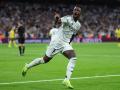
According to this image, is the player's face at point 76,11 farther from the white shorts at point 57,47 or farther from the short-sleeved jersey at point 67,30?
the white shorts at point 57,47

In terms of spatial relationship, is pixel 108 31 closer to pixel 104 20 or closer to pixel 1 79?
pixel 104 20

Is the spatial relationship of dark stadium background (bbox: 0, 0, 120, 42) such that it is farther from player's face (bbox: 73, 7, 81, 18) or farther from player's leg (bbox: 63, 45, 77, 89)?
player's leg (bbox: 63, 45, 77, 89)

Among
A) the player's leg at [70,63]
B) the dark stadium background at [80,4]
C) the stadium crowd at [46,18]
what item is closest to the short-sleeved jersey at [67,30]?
the player's leg at [70,63]

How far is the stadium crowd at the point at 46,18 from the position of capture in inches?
2375

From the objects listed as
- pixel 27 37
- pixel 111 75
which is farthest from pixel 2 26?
pixel 111 75

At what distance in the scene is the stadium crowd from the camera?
198ft

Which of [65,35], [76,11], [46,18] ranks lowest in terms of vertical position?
[46,18]

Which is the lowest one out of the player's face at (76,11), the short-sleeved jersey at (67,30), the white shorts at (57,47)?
the white shorts at (57,47)

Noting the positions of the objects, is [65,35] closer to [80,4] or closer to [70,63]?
[70,63]

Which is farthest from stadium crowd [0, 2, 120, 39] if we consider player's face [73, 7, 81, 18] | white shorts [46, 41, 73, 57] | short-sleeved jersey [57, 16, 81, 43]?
player's face [73, 7, 81, 18]

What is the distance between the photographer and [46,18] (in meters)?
64.2

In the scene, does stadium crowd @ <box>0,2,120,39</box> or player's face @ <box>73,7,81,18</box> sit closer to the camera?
player's face @ <box>73,7,81,18</box>

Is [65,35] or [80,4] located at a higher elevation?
[65,35]

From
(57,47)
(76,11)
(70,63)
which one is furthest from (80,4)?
(70,63)
